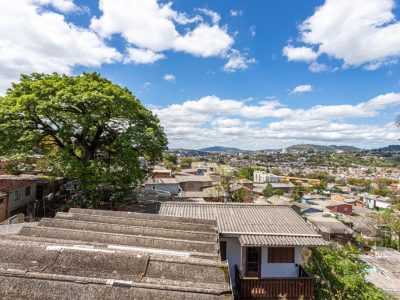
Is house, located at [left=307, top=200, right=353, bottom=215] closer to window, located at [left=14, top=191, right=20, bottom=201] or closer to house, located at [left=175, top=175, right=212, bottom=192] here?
house, located at [left=175, top=175, right=212, bottom=192]

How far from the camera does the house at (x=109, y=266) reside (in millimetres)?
4461

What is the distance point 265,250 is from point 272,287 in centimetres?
146

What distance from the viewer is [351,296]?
1220 cm

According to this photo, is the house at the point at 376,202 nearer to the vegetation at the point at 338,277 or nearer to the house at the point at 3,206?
the vegetation at the point at 338,277

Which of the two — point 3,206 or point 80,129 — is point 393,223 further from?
point 3,206

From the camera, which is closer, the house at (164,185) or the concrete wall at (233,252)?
the concrete wall at (233,252)

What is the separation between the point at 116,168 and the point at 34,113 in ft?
19.1

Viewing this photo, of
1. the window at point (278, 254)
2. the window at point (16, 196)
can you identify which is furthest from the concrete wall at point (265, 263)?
the window at point (16, 196)

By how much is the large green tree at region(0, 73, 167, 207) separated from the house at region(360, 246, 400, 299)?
16.8m

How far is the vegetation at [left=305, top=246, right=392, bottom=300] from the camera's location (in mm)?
12312

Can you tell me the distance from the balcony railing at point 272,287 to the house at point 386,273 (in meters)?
8.75

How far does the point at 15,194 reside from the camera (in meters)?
19.9

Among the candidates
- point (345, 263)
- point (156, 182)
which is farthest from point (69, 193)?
point (345, 263)

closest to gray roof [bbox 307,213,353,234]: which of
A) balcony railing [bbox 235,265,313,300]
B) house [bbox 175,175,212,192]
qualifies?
house [bbox 175,175,212,192]
